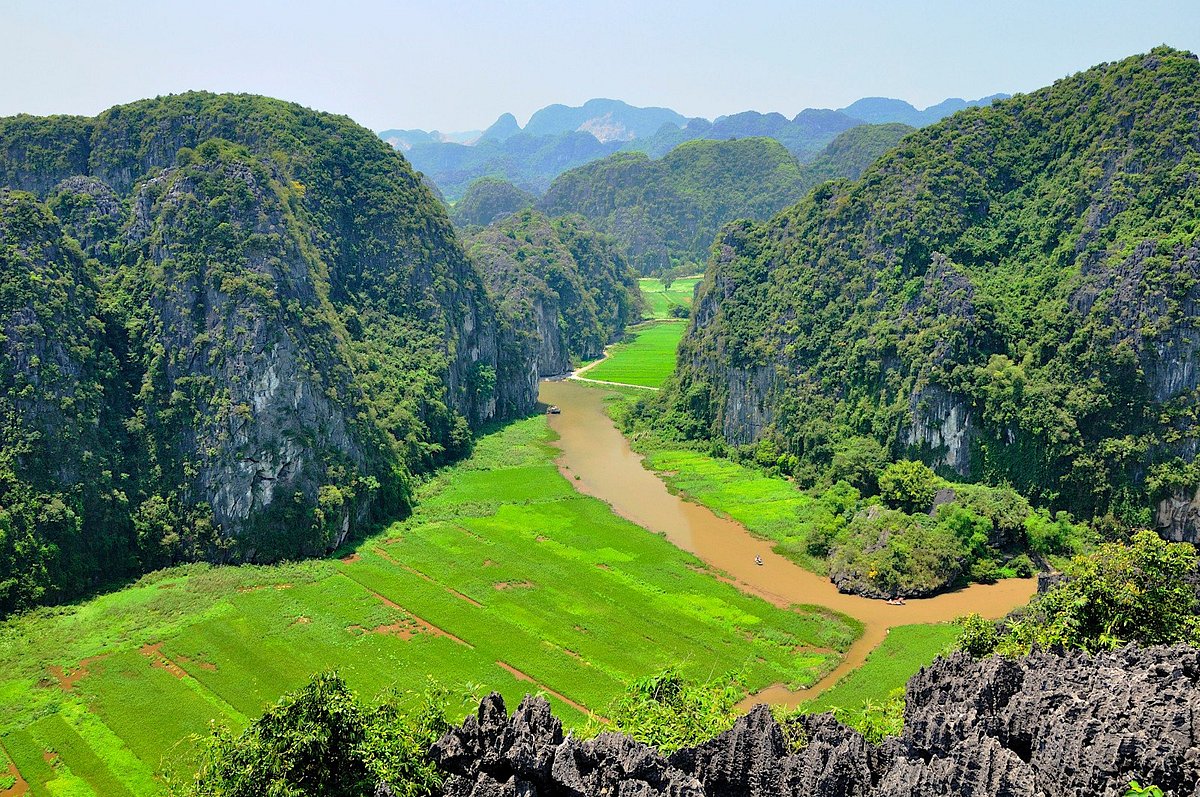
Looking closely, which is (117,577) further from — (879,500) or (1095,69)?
(1095,69)

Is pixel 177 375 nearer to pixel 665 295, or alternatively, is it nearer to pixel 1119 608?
pixel 1119 608

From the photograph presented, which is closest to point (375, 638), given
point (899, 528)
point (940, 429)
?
point (899, 528)

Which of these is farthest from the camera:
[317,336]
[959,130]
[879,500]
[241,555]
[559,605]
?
[959,130]

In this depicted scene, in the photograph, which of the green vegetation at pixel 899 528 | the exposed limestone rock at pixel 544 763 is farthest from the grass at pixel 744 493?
the exposed limestone rock at pixel 544 763

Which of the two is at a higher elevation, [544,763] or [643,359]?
[544,763]

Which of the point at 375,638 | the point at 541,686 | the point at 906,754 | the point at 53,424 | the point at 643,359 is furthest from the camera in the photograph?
the point at 643,359

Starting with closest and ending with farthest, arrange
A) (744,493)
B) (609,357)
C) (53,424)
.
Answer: (53,424)
(744,493)
(609,357)

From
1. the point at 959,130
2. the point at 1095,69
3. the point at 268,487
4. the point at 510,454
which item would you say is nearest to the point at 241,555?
the point at 268,487
